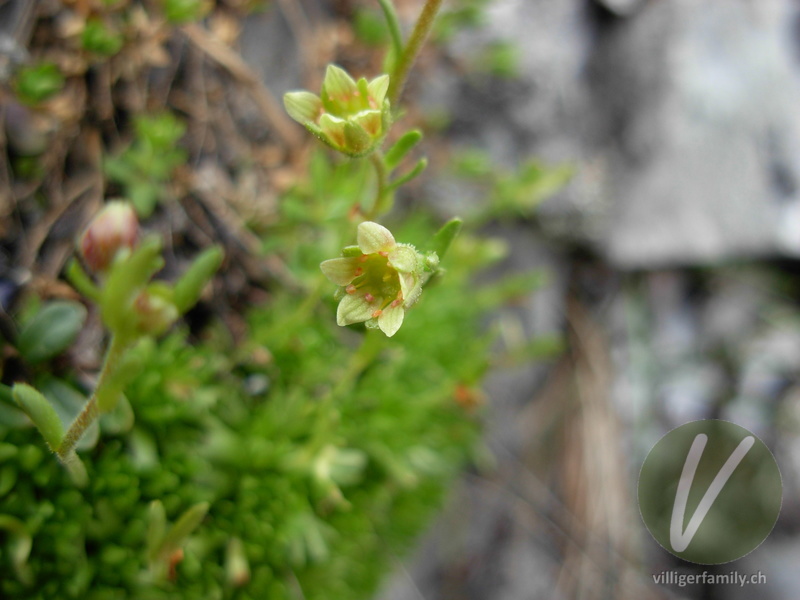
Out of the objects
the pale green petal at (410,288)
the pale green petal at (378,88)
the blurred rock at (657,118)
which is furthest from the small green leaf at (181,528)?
the blurred rock at (657,118)

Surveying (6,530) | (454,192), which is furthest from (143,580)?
(454,192)

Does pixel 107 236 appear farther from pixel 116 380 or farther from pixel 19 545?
pixel 19 545

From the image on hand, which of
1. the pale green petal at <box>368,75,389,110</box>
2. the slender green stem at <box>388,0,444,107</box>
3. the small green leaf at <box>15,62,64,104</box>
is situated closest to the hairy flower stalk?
the pale green petal at <box>368,75,389,110</box>

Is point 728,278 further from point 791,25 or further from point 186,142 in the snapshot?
point 186,142

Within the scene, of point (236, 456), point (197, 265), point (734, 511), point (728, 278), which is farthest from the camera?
point (728, 278)

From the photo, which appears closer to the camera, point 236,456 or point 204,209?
point 236,456

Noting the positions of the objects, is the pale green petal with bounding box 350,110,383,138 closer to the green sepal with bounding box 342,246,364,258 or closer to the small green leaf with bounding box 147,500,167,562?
the green sepal with bounding box 342,246,364,258
